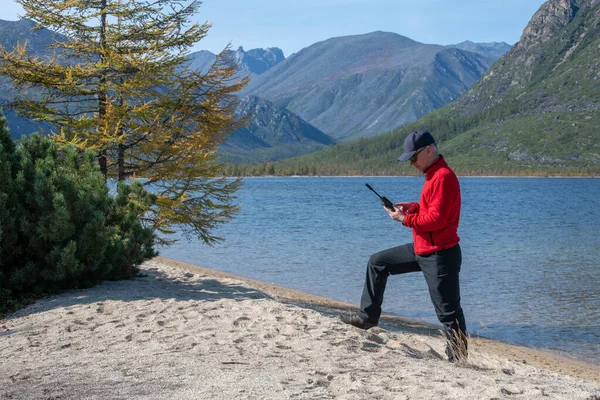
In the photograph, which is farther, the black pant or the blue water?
the blue water

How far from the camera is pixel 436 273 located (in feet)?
22.2

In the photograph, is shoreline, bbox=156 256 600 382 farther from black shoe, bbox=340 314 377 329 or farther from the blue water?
black shoe, bbox=340 314 377 329

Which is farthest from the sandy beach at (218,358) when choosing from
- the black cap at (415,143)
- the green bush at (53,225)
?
the black cap at (415,143)

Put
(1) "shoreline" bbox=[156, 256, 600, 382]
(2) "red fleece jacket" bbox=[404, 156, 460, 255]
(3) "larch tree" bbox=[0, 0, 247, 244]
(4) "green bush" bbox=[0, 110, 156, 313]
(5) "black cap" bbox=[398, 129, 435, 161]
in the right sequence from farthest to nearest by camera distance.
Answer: (3) "larch tree" bbox=[0, 0, 247, 244] < (1) "shoreline" bbox=[156, 256, 600, 382] < (4) "green bush" bbox=[0, 110, 156, 313] < (5) "black cap" bbox=[398, 129, 435, 161] < (2) "red fleece jacket" bbox=[404, 156, 460, 255]

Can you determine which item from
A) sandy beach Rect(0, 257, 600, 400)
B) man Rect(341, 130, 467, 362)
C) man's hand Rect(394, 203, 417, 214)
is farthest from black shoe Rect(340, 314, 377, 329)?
man's hand Rect(394, 203, 417, 214)

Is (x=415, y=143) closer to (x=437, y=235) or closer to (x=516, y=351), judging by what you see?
(x=437, y=235)

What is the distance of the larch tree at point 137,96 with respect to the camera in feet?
44.1

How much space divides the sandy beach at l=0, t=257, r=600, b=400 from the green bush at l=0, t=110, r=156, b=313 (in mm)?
544

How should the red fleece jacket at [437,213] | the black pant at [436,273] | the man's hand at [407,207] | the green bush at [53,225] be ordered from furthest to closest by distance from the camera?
the green bush at [53,225] → the man's hand at [407,207] → the black pant at [436,273] → the red fleece jacket at [437,213]

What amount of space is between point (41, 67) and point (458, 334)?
11.1 meters

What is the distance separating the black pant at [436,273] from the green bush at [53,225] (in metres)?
5.33

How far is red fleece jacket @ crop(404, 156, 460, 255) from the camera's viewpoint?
6.61 meters

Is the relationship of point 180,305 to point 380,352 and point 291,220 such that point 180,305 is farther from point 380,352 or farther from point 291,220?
point 291,220

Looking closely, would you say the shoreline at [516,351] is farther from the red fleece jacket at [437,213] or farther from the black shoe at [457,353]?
the red fleece jacket at [437,213]
